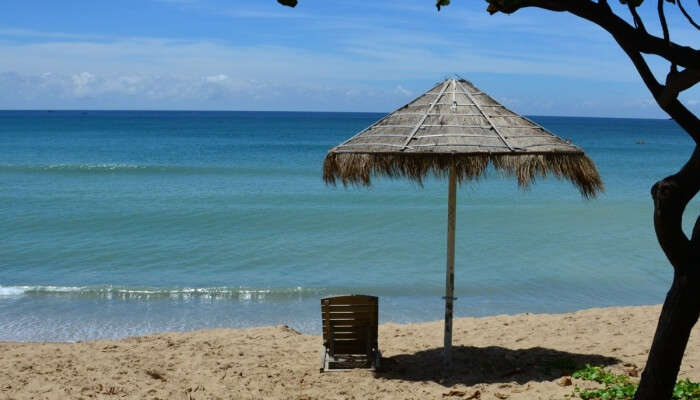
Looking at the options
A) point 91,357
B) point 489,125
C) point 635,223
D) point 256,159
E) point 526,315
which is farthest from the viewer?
point 256,159

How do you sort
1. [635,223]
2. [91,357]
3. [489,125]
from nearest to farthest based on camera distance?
1. [489,125]
2. [91,357]
3. [635,223]

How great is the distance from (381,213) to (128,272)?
24.8 feet

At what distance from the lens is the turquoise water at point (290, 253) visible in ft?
31.2

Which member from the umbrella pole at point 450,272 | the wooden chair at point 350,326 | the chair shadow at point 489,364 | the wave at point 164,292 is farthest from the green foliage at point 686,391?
the wave at point 164,292

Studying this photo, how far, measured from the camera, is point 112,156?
3803cm

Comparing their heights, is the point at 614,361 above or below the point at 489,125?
below

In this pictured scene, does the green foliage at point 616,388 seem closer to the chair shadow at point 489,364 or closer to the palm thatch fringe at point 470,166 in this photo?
the chair shadow at point 489,364

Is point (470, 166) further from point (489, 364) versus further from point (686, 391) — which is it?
point (686, 391)

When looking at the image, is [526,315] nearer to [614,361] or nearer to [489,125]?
[614,361]

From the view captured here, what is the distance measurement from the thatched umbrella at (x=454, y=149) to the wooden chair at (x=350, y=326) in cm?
65

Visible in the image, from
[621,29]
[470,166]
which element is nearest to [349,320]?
[470,166]

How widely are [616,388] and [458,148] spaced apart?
195 cm

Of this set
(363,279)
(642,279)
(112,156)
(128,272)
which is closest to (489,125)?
(363,279)

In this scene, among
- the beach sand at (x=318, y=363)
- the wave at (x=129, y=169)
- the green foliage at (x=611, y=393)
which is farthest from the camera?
the wave at (x=129, y=169)
